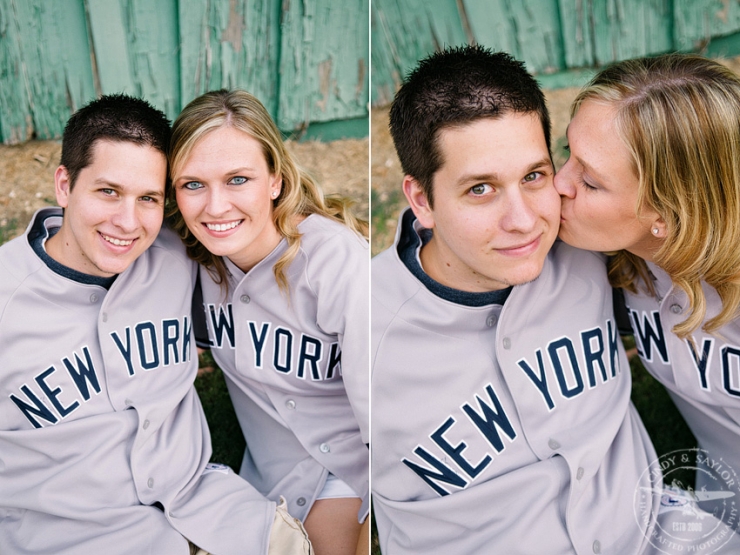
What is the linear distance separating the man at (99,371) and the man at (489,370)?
490 mm

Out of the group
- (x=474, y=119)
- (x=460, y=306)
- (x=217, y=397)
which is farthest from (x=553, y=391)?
(x=217, y=397)

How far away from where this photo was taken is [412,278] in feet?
7.06

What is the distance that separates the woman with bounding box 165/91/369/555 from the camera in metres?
→ 2.07

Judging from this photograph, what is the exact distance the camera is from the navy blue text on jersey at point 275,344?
2.21 metres

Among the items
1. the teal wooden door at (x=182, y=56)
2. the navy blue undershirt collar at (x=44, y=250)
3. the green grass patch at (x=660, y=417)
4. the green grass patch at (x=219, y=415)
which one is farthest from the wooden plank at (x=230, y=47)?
the green grass patch at (x=660, y=417)

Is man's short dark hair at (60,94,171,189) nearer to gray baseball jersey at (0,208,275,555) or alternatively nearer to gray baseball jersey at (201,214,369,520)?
gray baseball jersey at (0,208,275,555)

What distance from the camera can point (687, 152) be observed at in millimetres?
1925

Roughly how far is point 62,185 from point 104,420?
666mm

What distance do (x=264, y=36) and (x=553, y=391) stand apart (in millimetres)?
1347

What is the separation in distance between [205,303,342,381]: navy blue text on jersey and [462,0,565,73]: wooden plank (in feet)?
3.54

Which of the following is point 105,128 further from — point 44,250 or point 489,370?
point 489,370

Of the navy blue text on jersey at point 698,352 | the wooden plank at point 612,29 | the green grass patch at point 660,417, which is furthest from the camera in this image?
the green grass patch at point 660,417

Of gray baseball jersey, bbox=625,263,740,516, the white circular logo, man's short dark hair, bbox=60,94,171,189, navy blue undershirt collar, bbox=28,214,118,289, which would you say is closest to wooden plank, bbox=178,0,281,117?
man's short dark hair, bbox=60,94,171,189

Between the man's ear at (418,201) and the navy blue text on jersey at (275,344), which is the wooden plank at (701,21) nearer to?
the man's ear at (418,201)
